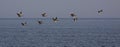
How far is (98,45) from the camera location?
70.4 meters

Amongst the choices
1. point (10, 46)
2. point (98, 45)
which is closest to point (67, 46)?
point (98, 45)

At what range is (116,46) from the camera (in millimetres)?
→ 68062

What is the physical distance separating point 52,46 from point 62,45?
2331 millimetres

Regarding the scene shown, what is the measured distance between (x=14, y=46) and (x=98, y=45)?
1550 centimetres

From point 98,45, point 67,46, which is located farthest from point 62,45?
point 98,45

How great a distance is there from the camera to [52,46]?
227ft

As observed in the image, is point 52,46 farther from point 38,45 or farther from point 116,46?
point 116,46

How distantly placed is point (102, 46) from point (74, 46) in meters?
5.23

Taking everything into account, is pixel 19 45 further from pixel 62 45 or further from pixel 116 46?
pixel 116 46

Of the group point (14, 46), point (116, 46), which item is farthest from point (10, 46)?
point (116, 46)

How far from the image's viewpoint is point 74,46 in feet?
223

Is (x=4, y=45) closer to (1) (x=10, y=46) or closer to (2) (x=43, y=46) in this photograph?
(1) (x=10, y=46)

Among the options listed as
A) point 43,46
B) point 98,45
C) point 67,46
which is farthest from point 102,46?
point 43,46

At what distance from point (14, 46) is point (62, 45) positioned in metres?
8.88
